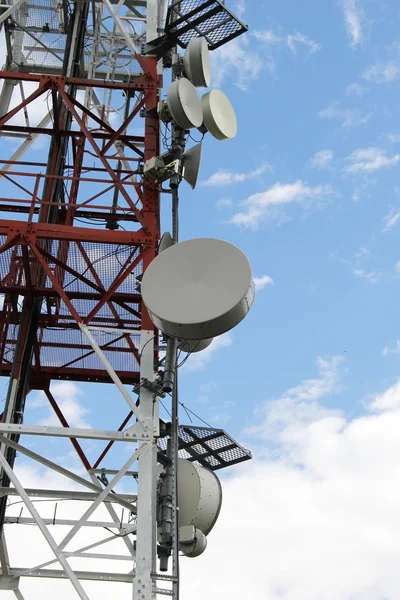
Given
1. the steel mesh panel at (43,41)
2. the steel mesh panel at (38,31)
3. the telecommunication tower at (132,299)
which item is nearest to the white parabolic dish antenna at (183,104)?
the telecommunication tower at (132,299)

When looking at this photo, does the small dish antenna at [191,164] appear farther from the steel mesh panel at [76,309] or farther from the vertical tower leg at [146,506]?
the vertical tower leg at [146,506]

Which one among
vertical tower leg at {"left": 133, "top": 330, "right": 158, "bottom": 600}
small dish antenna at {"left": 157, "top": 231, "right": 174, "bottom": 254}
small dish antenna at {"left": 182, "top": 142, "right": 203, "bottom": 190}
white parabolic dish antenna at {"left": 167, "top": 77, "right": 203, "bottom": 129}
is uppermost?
white parabolic dish antenna at {"left": 167, "top": 77, "right": 203, "bottom": 129}

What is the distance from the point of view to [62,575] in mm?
15867

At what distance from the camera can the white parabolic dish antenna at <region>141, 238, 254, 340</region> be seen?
1338 centimetres

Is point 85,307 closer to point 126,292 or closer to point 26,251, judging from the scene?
point 126,292

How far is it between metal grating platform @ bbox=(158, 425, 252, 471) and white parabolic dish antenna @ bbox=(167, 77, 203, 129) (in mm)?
5941

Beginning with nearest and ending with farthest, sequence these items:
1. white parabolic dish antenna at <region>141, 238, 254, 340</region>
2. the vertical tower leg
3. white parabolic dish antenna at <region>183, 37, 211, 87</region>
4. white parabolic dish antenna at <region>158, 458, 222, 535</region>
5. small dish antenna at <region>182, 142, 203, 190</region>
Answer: the vertical tower leg < white parabolic dish antenna at <region>141, 238, 254, 340</region> < white parabolic dish antenna at <region>158, 458, 222, 535</region> < small dish antenna at <region>182, 142, 203, 190</region> < white parabolic dish antenna at <region>183, 37, 211, 87</region>

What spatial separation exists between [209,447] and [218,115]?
6745 mm

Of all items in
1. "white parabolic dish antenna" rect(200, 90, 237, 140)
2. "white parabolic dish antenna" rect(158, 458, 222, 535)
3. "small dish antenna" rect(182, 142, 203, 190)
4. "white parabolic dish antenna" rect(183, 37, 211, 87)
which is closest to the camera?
"white parabolic dish antenna" rect(158, 458, 222, 535)

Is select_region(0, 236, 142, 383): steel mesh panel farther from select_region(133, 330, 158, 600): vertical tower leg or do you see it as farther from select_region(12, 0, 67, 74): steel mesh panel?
select_region(12, 0, 67, 74): steel mesh panel

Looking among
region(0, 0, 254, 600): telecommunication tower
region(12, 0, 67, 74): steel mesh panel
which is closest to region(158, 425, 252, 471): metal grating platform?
region(0, 0, 254, 600): telecommunication tower

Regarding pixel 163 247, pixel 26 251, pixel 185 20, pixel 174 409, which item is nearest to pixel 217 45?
pixel 185 20

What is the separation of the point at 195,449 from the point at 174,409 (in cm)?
295

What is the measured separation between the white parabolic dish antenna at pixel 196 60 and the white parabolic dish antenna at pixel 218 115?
518 mm
